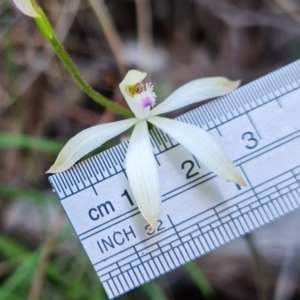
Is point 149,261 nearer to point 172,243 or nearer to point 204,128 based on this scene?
point 172,243

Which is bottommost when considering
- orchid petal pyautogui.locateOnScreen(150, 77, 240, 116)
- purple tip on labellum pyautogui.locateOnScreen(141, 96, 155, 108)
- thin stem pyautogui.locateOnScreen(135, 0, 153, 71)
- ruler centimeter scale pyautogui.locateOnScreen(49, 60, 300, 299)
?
ruler centimeter scale pyautogui.locateOnScreen(49, 60, 300, 299)

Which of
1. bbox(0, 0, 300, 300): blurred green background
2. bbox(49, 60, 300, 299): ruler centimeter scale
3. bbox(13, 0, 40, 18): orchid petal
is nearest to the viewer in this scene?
bbox(13, 0, 40, 18): orchid petal

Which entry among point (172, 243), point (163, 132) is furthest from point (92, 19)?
point (172, 243)

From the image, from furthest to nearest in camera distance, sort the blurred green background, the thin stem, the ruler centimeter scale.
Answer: the thin stem < the blurred green background < the ruler centimeter scale

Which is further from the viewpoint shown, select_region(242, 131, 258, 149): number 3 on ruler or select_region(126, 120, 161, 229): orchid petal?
select_region(242, 131, 258, 149): number 3 on ruler

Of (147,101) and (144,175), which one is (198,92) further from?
(144,175)

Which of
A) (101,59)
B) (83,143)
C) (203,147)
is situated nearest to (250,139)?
(203,147)

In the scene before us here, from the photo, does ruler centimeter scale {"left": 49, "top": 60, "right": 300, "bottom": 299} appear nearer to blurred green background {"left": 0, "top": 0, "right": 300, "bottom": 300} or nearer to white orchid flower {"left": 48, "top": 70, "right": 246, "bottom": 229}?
white orchid flower {"left": 48, "top": 70, "right": 246, "bottom": 229}

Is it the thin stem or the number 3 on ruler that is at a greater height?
the thin stem

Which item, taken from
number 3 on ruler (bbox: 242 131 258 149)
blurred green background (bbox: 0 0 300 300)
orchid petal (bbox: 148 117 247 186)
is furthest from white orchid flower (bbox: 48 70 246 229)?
blurred green background (bbox: 0 0 300 300)
